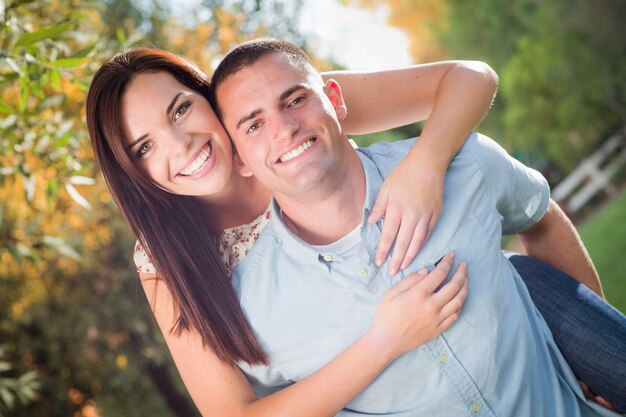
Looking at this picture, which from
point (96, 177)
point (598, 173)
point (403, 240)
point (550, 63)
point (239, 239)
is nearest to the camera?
point (403, 240)

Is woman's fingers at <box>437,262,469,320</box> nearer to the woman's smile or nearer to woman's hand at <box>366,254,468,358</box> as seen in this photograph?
woman's hand at <box>366,254,468,358</box>

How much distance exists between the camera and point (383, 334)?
2199 mm

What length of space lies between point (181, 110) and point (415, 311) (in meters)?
1.22

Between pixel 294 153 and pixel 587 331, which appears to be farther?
pixel 587 331

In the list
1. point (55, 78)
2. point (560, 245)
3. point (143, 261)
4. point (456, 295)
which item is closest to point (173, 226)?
point (143, 261)

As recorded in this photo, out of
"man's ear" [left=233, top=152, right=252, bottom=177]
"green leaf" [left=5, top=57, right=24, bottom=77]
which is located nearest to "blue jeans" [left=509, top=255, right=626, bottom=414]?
"man's ear" [left=233, top=152, right=252, bottom=177]

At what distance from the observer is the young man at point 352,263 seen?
2.32m

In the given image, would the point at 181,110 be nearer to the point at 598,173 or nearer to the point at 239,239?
the point at 239,239

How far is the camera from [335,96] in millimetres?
2684

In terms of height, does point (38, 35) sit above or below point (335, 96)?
below

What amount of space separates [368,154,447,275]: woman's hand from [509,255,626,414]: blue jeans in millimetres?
700

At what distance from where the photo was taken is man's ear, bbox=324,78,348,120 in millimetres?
2664

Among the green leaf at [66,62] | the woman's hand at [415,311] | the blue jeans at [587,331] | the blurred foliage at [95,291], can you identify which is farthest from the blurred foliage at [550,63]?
the green leaf at [66,62]

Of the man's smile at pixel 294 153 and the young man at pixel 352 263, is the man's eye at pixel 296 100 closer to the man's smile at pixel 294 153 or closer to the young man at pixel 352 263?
the young man at pixel 352 263
